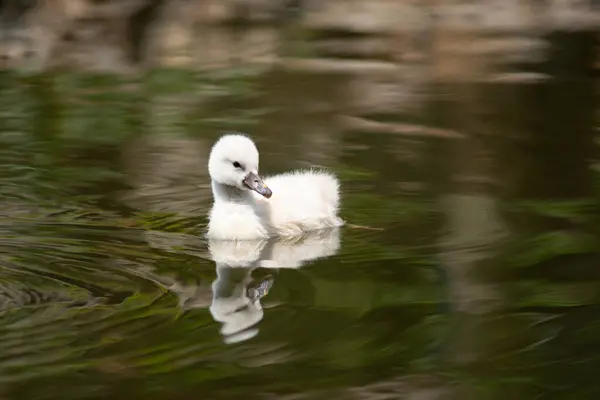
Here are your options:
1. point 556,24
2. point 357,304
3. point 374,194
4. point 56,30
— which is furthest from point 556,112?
point 56,30

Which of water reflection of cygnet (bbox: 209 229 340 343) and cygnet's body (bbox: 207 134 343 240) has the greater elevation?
cygnet's body (bbox: 207 134 343 240)

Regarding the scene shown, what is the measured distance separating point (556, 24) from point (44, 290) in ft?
35.5

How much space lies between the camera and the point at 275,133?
8.90 meters

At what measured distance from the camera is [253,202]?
6223 mm

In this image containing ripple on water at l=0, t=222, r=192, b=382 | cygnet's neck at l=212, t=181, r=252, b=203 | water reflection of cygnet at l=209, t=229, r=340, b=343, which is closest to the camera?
ripple on water at l=0, t=222, r=192, b=382

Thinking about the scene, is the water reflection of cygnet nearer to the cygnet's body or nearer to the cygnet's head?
the cygnet's body

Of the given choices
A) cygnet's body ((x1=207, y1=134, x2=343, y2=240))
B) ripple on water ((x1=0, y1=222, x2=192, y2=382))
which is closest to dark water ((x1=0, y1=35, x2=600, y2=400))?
ripple on water ((x1=0, y1=222, x2=192, y2=382))

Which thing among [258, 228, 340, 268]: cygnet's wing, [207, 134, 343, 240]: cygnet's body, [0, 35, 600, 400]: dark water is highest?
[207, 134, 343, 240]: cygnet's body

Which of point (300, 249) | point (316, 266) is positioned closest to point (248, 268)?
point (316, 266)

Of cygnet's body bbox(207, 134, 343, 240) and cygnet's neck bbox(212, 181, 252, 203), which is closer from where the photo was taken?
cygnet's body bbox(207, 134, 343, 240)

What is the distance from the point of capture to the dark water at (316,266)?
4223 millimetres

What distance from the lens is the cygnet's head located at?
19.9ft

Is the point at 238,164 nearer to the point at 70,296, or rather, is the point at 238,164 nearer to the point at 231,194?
the point at 231,194

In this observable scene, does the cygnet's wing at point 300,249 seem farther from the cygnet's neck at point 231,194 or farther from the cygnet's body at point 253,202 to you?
the cygnet's neck at point 231,194
